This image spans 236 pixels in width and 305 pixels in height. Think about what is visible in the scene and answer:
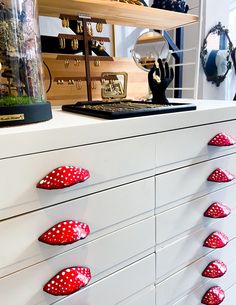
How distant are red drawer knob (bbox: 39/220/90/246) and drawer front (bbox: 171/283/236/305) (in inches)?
19.8

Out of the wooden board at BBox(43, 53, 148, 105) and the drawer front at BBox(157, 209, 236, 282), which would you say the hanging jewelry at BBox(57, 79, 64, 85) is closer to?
the wooden board at BBox(43, 53, 148, 105)

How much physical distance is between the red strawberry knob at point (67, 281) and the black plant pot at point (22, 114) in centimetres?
31

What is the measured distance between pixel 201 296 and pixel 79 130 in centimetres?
74

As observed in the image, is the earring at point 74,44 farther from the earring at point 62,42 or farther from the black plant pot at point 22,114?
the black plant pot at point 22,114

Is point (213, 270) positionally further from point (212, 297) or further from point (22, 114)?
point (22, 114)

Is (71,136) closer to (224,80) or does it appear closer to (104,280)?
(104,280)

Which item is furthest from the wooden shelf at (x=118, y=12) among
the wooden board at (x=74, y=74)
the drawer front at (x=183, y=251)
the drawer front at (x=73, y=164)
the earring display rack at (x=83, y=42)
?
the drawer front at (x=183, y=251)

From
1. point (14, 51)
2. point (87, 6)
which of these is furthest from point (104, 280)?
point (87, 6)

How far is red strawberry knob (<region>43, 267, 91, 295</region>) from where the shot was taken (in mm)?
503

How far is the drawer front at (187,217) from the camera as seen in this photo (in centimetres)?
70

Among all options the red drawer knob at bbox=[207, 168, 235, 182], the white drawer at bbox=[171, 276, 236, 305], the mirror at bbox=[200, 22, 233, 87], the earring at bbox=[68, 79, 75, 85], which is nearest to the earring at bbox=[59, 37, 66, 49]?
the earring at bbox=[68, 79, 75, 85]

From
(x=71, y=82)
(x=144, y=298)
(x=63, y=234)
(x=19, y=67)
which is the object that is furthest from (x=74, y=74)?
(x=144, y=298)

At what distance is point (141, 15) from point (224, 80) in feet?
3.77

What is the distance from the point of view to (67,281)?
52cm
